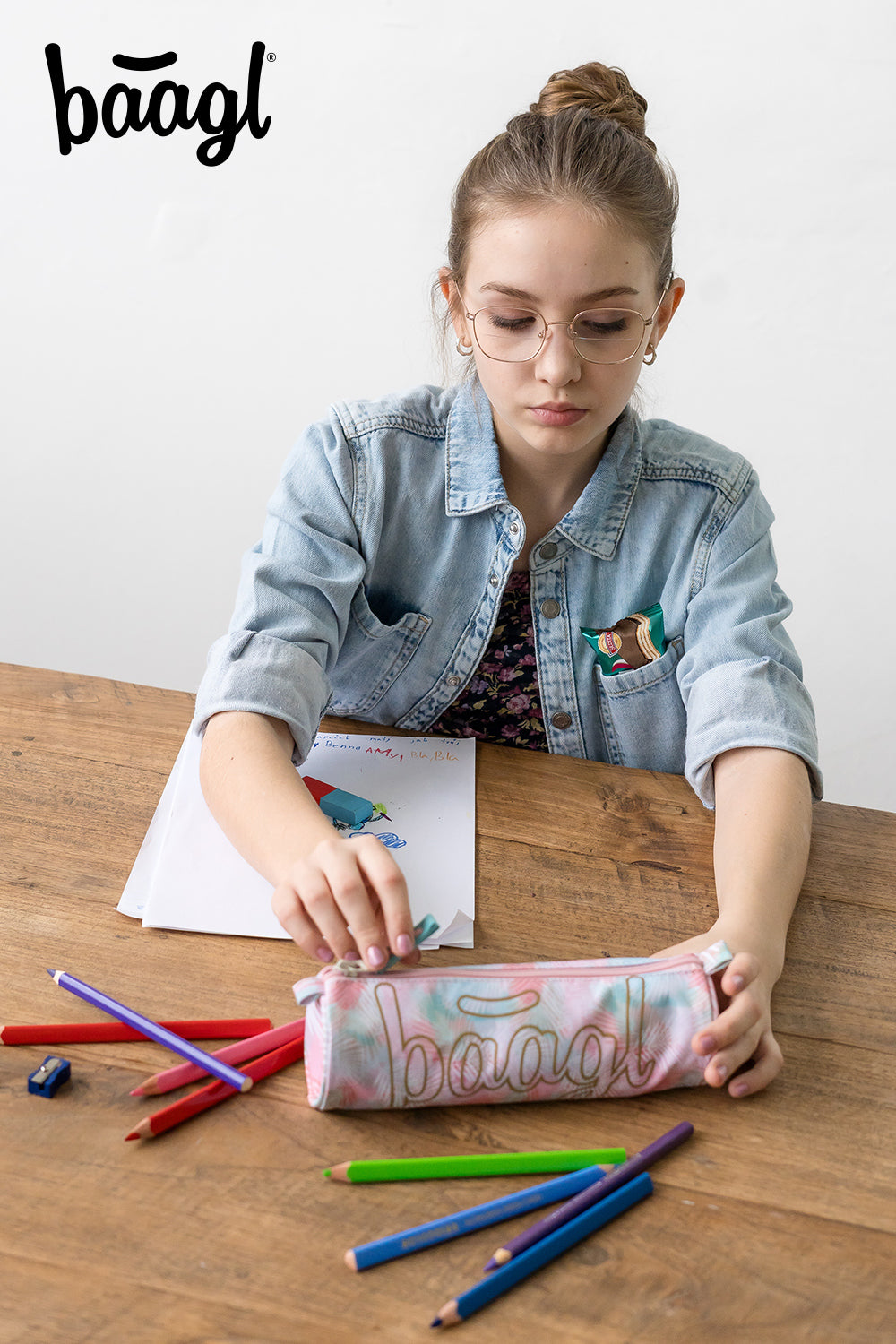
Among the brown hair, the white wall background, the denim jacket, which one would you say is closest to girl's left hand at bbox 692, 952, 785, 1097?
the denim jacket

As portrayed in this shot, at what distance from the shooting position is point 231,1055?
0.63 m

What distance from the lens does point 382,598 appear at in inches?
42.3

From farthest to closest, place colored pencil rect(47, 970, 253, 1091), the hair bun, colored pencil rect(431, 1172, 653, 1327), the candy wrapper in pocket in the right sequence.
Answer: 1. the candy wrapper in pocket
2. the hair bun
3. colored pencil rect(47, 970, 253, 1091)
4. colored pencil rect(431, 1172, 653, 1327)

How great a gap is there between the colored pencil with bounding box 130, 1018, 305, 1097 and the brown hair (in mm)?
644

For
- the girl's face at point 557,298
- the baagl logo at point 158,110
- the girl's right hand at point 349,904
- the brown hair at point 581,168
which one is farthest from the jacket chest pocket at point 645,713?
the baagl logo at point 158,110

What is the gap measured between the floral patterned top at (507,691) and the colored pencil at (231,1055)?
0.48 m

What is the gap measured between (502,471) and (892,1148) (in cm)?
67

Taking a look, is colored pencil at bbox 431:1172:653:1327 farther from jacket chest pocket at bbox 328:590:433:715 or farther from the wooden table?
jacket chest pocket at bbox 328:590:433:715

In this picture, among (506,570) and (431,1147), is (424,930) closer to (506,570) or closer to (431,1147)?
(431,1147)

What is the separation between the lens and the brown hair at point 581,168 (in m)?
0.90

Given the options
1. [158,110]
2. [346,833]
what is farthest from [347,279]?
[346,833]

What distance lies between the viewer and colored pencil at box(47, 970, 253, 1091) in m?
0.61

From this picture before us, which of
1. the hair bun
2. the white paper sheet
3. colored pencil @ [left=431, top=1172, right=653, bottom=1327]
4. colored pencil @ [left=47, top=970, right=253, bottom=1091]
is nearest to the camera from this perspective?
colored pencil @ [left=431, top=1172, right=653, bottom=1327]

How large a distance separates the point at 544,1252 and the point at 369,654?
0.62 metres
